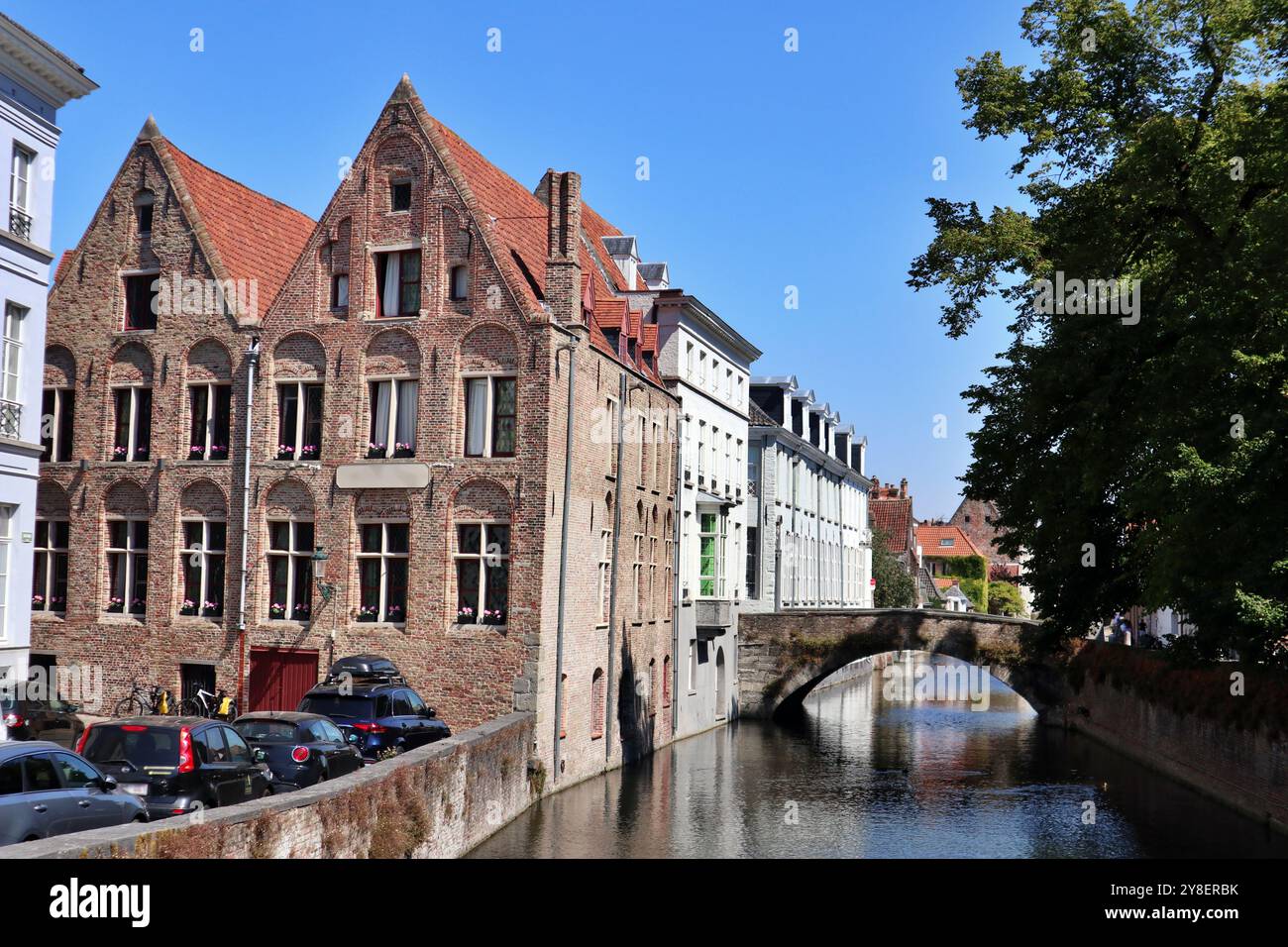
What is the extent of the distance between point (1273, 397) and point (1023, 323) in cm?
693

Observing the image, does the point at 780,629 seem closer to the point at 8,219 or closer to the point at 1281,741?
the point at 1281,741

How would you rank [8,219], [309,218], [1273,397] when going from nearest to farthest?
[1273,397]
[8,219]
[309,218]

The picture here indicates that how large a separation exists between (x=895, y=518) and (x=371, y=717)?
264ft

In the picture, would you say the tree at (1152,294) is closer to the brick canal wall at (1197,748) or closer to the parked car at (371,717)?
the brick canal wall at (1197,748)

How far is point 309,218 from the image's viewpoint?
132 feet

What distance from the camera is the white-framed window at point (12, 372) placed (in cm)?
2400

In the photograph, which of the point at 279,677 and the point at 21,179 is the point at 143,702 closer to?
the point at 279,677

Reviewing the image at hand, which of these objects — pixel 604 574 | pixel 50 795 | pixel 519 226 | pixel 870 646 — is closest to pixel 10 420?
pixel 50 795

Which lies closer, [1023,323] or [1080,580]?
[1023,323]

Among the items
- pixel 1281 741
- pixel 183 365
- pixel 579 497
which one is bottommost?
pixel 1281 741

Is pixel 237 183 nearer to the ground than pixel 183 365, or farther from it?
farther from it

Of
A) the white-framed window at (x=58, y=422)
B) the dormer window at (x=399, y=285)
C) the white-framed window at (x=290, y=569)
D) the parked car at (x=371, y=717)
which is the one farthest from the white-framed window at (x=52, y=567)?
the parked car at (x=371, y=717)

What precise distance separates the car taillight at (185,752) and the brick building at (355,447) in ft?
40.4

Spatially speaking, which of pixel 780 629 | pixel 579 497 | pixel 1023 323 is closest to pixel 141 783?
pixel 579 497
